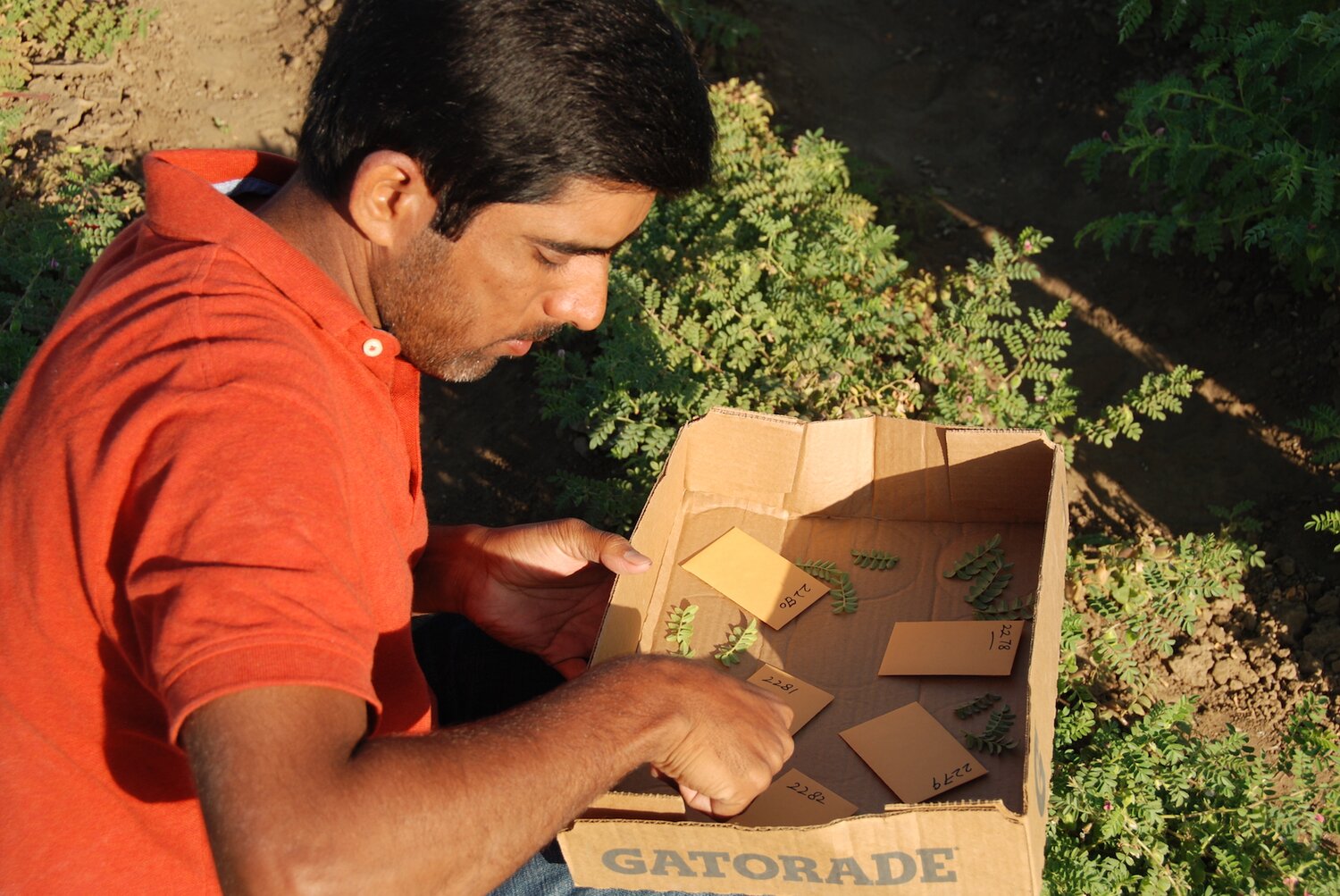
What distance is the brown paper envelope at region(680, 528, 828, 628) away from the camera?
2322mm

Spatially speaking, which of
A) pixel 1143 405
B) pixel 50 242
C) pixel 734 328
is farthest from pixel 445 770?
pixel 50 242

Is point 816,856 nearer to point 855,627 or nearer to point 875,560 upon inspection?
point 855,627

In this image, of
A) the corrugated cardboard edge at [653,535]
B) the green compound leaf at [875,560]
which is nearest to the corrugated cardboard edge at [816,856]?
the corrugated cardboard edge at [653,535]

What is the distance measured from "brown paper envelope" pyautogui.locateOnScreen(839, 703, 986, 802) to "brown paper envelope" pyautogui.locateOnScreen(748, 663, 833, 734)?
3.3 inches

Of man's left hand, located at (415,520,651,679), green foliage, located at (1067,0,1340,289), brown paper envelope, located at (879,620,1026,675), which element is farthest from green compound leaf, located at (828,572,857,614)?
green foliage, located at (1067,0,1340,289)

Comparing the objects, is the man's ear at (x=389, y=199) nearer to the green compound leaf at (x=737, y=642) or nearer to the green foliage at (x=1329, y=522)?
the green compound leaf at (x=737, y=642)

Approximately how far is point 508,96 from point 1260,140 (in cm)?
304

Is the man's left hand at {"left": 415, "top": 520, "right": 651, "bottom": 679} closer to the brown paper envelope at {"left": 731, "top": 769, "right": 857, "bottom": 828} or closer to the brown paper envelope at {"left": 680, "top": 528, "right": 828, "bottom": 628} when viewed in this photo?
the brown paper envelope at {"left": 680, "top": 528, "right": 828, "bottom": 628}

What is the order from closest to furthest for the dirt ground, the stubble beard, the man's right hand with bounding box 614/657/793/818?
the man's right hand with bounding box 614/657/793/818
the stubble beard
the dirt ground

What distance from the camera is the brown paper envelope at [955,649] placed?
213 centimetres

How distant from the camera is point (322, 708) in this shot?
133cm

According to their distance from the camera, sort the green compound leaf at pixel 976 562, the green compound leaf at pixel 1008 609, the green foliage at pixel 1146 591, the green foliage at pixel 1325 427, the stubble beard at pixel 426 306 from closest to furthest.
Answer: the stubble beard at pixel 426 306
the green compound leaf at pixel 1008 609
the green compound leaf at pixel 976 562
the green foliage at pixel 1146 591
the green foliage at pixel 1325 427

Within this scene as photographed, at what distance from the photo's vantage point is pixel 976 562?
7.58ft

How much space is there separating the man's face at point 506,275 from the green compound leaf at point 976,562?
0.91 m
